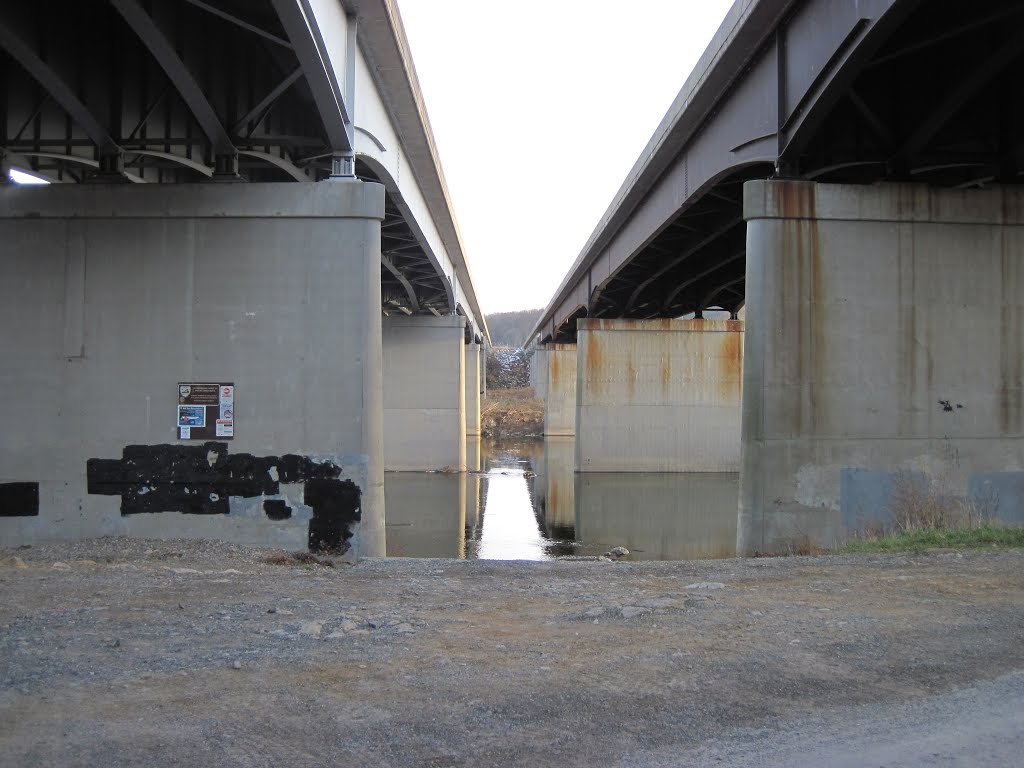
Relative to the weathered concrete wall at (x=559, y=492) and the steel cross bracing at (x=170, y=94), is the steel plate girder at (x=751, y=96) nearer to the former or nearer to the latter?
the steel cross bracing at (x=170, y=94)

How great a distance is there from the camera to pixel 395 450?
34906 mm

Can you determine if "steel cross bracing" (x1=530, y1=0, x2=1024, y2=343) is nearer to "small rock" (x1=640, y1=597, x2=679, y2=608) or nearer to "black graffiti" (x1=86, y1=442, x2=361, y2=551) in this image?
"small rock" (x1=640, y1=597, x2=679, y2=608)

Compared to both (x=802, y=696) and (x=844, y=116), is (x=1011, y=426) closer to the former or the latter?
(x=844, y=116)

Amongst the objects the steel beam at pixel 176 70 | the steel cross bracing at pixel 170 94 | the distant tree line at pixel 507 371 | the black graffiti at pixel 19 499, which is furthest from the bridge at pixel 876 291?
the distant tree line at pixel 507 371

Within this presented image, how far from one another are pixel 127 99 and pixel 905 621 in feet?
36.6

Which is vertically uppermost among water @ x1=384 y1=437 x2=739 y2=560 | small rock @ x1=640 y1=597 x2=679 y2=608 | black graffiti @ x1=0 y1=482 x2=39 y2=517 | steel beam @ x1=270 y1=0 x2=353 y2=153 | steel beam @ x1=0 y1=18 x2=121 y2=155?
steel beam @ x1=270 y1=0 x2=353 y2=153

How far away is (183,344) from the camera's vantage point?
12.4 metres

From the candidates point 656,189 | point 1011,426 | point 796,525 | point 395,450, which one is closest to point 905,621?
point 796,525

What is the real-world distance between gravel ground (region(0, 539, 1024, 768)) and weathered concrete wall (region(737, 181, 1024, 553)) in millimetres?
4460

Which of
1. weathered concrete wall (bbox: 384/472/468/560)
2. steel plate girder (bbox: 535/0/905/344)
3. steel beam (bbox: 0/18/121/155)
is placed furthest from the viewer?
weathered concrete wall (bbox: 384/472/468/560)

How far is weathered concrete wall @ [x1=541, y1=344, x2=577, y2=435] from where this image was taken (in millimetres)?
61625

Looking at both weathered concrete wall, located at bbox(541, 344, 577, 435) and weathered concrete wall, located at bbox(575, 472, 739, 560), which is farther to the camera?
weathered concrete wall, located at bbox(541, 344, 577, 435)

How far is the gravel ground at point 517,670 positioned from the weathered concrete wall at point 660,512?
33.1ft

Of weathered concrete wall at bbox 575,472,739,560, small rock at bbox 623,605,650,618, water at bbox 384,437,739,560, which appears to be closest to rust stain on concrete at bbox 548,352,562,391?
water at bbox 384,437,739,560
